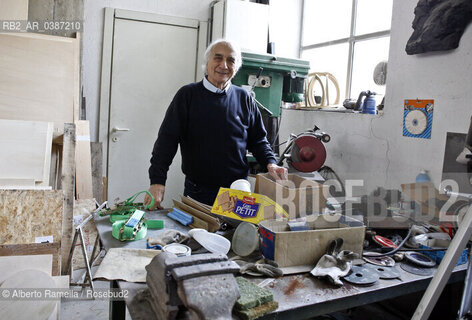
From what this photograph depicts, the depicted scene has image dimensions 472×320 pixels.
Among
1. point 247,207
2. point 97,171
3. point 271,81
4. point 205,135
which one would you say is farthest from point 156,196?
point 97,171

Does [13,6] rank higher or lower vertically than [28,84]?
higher

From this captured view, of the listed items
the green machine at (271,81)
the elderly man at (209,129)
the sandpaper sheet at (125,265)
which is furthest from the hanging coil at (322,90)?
the sandpaper sheet at (125,265)

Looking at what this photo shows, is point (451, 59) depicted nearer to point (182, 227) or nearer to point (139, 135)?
point (182, 227)

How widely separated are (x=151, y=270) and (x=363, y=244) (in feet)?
2.58

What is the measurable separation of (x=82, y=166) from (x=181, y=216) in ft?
5.38

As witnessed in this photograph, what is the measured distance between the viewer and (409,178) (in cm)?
237

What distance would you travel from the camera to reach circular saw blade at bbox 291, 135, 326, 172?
2.12 m

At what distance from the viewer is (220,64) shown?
2113 millimetres

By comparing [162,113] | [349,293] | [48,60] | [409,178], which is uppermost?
[48,60]

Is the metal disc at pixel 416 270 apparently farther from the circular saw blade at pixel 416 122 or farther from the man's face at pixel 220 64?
the man's face at pixel 220 64

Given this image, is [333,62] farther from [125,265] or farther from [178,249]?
[125,265]

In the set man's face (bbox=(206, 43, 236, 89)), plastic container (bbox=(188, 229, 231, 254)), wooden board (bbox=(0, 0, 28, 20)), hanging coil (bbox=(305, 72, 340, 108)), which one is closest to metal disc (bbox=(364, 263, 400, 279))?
plastic container (bbox=(188, 229, 231, 254))

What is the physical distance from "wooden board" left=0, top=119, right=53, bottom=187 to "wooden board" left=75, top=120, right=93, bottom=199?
49cm

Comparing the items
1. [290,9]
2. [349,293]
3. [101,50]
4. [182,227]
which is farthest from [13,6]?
[349,293]
